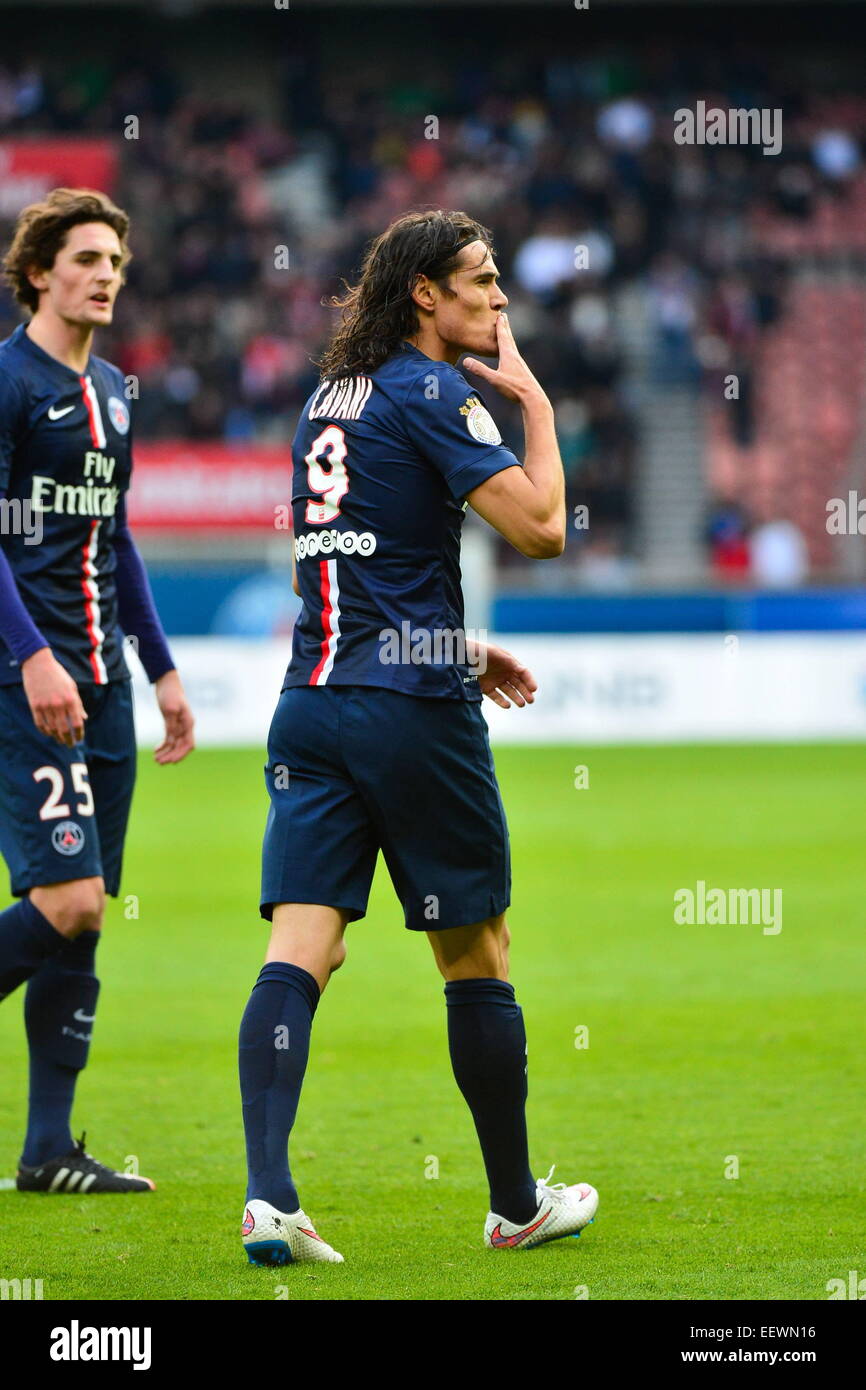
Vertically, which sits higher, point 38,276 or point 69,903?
point 38,276

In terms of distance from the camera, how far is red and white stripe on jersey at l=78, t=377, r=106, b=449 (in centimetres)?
506

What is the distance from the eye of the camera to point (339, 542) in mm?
4137

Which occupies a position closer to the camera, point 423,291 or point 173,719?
point 423,291

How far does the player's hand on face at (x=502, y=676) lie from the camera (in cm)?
435

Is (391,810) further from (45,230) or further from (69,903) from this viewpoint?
(45,230)

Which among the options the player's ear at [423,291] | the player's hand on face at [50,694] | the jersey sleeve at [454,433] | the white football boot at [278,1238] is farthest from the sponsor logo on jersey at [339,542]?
the white football boot at [278,1238]

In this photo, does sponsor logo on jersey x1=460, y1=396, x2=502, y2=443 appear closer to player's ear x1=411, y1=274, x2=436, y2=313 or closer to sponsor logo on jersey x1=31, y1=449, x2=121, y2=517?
player's ear x1=411, y1=274, x2=436, y2=313

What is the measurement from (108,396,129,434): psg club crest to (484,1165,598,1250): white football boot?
88.8 inches

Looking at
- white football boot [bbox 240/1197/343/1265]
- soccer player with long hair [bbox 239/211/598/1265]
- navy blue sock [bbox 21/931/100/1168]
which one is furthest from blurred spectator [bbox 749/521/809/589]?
white football boot [bbox 240/1197/343/1265]

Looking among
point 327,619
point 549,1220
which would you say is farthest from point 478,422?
point 549,1220

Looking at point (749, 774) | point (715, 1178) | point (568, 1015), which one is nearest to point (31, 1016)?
point (715, 1178)

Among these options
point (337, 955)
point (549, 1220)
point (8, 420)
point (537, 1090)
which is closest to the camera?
point (337, 955)

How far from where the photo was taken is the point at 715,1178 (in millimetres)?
4906

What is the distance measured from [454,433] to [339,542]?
0.35 meters
